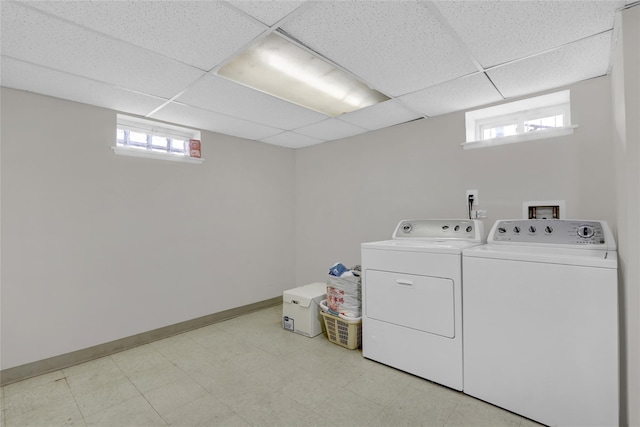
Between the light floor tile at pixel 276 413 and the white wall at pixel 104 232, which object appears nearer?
the light floor tile at pixel 276 413

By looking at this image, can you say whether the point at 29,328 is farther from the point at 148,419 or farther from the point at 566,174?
the point at 566,174

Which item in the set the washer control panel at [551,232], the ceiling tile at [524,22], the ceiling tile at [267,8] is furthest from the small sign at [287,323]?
the ceiling tile at [524,22]

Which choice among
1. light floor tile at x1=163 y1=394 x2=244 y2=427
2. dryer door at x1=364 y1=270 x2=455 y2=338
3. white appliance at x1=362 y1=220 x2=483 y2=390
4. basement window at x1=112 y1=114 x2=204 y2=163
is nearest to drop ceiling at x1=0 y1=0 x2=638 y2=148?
basement window at x1=112 y1=114 x2=204 y2=163

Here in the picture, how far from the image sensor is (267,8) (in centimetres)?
136

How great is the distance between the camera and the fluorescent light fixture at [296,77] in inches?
68.8

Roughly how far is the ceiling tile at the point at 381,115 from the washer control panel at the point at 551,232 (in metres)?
1.27

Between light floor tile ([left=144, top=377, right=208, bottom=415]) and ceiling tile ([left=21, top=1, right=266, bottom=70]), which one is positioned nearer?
ceiling tile ([left=21, top=1, right=266, bottom=70])

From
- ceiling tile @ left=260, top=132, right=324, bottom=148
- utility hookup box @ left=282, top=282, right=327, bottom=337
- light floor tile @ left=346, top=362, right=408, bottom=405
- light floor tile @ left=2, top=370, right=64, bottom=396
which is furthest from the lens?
ceiling tile @ left=260, top=132, right=324, bottom=148

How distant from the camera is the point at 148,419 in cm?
169

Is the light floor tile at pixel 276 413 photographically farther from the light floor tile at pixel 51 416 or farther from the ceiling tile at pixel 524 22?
the ceiling tile at pixel 524 22

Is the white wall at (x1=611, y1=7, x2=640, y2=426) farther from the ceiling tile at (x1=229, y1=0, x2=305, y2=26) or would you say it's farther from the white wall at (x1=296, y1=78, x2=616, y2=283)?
the ceiling tile at (x1=229, y1=0, x2=305, y2=26)

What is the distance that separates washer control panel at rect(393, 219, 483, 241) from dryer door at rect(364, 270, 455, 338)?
22.0 inches

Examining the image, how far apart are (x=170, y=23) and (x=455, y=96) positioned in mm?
2033

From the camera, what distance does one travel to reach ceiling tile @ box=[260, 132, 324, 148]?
343 centimetres
